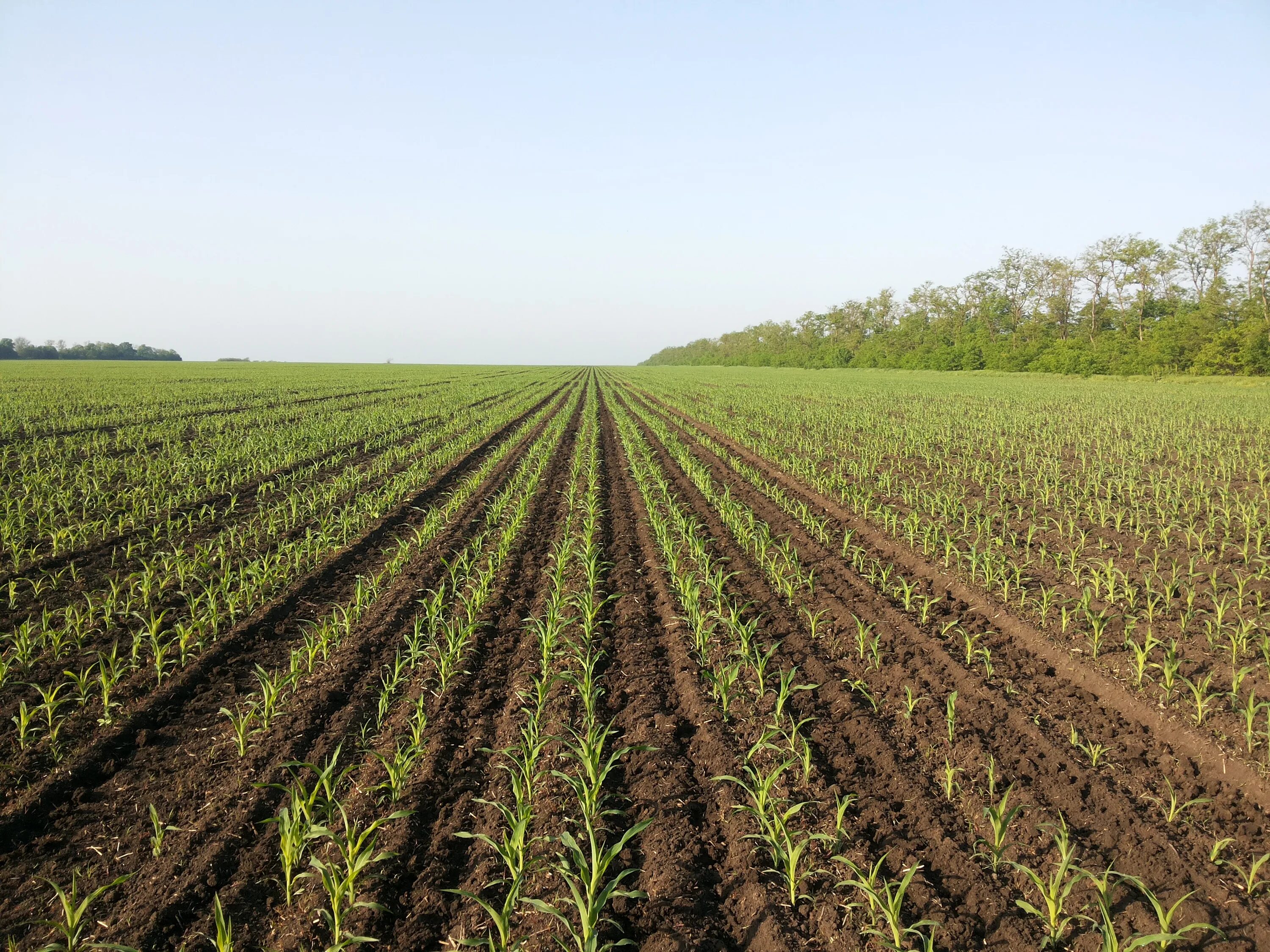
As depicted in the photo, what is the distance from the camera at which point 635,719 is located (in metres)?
4.38

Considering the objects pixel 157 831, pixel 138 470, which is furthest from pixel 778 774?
pixel 138 470

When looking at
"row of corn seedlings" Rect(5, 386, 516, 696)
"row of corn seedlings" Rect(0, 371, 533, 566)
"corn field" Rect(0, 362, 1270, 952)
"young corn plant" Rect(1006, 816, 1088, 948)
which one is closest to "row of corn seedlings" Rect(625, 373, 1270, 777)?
"corn field" Rect(0, 362, 1270, 952)

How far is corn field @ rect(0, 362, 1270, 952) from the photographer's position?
282cm

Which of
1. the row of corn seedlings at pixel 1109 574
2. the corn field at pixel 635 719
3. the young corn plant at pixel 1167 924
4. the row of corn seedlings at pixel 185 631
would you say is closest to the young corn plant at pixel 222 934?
the corn field at pixel 635 719

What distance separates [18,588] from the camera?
6.46m

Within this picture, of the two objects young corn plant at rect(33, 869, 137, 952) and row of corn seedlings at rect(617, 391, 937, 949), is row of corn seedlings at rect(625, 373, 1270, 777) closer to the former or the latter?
row of corn seedlings at rect(617, 391, 937, 949)

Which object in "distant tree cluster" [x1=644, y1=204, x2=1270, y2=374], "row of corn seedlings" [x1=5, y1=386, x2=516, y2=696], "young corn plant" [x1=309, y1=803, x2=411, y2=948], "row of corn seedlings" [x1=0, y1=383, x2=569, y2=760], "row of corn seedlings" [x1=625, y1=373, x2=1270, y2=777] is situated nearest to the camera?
"young corn plant" [x1=309, y1=803, x2=411, y2=948]

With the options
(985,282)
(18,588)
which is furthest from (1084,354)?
(18,588)

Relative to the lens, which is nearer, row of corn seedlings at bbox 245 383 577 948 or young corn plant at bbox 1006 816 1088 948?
young corn plant at bbox 1006 816 1088 948

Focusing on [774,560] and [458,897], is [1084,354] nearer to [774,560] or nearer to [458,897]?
[774,560]

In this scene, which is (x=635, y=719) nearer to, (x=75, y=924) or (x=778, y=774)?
(x=778, y=774)

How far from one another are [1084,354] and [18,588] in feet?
193

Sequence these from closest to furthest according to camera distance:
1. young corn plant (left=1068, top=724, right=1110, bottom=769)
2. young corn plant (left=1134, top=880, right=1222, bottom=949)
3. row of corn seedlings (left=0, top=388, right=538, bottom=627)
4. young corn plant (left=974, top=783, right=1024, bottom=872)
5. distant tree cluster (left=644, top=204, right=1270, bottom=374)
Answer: young corn plant (left=1134, top=880, right=1222, bottom=949), young corn plant (left=974, top=783, right=1024, bottom=872), young corn plant (left=1068, top=724, right=1110, bottom=769), row of corn seedlings (left=0, top=388, right=538, bottom=627), distant tree cluster (left=644, top=204, right=1270, bottom=374)

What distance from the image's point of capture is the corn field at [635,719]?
282 cm
